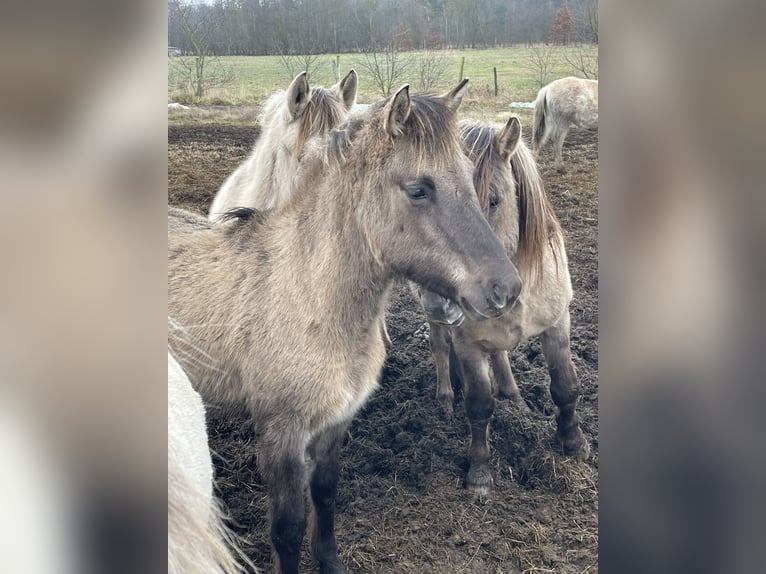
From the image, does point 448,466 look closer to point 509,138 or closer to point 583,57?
point 509,138

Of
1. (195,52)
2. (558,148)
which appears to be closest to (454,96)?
(558,148)

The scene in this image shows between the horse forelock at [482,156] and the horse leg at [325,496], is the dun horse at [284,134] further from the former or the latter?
the horse leg at [325,496]

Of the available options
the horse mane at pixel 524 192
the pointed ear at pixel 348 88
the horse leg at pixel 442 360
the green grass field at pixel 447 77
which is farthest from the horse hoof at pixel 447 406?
the pointed ear at pixel 348 88

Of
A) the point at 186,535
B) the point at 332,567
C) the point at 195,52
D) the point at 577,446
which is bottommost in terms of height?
the point at 332,567

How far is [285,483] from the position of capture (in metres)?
1.96

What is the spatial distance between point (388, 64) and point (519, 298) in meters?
1.08

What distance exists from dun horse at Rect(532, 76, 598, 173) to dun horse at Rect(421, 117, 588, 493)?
245 mm

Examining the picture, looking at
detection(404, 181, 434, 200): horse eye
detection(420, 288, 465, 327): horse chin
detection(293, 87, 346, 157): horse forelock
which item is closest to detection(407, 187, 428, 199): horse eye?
detection(404, 181, 434, 200): horse eye
